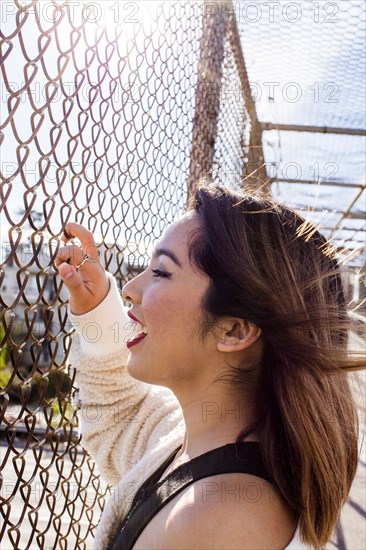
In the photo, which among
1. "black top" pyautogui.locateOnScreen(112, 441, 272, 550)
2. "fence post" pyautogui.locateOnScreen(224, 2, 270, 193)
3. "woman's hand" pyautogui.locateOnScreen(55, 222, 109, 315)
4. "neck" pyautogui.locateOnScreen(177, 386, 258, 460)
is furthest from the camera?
"fence post" pyautogui.locateOnScreen(224, 2, 270, 193)

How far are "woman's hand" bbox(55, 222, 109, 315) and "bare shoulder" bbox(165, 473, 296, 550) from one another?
1.91ft

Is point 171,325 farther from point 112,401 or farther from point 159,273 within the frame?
point 112,401

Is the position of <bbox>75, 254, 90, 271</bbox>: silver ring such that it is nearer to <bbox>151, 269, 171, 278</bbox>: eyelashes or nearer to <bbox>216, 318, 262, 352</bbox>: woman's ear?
<bbox>151, 269, 171, 278</bbox>: eyelashes

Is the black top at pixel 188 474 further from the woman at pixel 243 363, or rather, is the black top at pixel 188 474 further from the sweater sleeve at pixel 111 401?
the sweater sleeve at pixel 111 401

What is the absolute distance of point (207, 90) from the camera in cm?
321

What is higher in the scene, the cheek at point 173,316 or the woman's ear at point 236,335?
the cheek at point 173,316

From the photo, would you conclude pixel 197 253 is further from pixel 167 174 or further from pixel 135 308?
pixel 167 174

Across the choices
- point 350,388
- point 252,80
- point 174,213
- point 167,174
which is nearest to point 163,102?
point 167,174

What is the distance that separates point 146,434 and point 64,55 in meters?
1.00

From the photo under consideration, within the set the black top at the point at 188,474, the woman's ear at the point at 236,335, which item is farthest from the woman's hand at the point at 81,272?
the black top at the point at 188,474

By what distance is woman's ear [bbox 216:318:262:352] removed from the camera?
4.90ft

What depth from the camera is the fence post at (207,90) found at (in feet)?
9.97

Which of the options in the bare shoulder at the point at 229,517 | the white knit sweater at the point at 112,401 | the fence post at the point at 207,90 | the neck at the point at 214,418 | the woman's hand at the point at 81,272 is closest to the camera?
the bare shoulder at the point at 229,517

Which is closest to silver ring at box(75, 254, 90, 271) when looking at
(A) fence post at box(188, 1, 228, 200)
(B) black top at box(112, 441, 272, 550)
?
(B) black top at box(112, 441, 272, 550)
